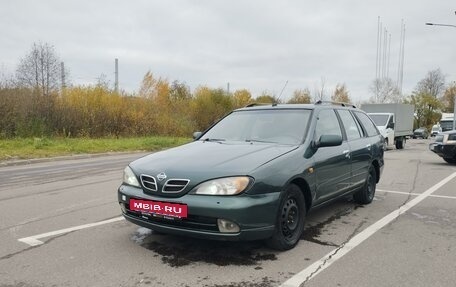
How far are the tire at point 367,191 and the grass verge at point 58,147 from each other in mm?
12019

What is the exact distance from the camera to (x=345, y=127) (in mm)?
6344

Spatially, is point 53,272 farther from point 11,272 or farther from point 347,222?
point 347,222

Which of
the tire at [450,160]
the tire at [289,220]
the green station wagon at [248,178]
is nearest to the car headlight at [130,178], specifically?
the green station wagon at [248,178]

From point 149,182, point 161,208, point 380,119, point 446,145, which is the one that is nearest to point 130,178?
point 149,182

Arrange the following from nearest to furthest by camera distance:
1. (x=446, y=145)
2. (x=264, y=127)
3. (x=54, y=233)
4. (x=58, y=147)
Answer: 1. (x=54, y=233)
2. (x=264, y=127)
3. (x=446, y=145)
4. (x=58, y=147)

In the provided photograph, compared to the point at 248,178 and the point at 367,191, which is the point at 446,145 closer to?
the point at 367,191

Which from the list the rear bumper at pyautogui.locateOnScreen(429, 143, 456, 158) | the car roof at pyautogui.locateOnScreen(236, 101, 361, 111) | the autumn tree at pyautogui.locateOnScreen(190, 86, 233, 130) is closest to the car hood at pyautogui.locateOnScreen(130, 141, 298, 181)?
the car roof at pyautogui.locateOnScreen(236, 101, 361, 111)

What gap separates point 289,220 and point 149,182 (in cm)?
152

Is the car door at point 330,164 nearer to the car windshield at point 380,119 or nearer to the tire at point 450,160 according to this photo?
the tire at point 450,160

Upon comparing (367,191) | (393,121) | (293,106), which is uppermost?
(293,106)

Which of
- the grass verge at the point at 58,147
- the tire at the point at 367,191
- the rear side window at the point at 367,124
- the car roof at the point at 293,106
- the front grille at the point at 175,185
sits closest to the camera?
the front grille at the point at 175,185

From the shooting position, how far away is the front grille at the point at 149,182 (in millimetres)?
4238

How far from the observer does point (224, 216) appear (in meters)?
3.94

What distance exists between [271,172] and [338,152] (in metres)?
1.81
